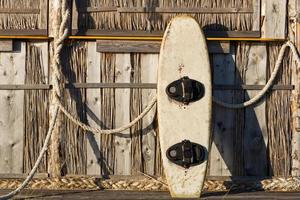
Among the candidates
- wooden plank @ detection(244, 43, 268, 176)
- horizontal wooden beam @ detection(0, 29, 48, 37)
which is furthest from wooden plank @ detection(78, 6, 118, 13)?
wooden plank @ detection(244, 43, 268, 176)

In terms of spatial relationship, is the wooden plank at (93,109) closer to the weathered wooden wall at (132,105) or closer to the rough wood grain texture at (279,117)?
the weathered wooden wall at (132,105)

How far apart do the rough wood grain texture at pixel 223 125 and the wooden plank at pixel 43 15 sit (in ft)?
6.01

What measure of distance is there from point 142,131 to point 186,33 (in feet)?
3.84

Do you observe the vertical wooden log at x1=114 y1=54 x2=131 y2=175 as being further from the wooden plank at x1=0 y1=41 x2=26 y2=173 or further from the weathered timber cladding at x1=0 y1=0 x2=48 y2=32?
the wooden plank at x1=0 y1=41 x2=26 y2=173

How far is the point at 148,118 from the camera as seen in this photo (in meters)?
6.34

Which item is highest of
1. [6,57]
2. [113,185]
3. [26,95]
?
[6,57]

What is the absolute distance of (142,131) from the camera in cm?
634

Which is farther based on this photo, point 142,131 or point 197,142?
point 142,131

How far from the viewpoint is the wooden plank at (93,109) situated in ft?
20.7

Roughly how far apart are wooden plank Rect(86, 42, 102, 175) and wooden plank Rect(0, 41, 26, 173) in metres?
0.71

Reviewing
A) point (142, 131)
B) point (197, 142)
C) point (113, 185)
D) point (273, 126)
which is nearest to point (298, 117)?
point (273, 126)

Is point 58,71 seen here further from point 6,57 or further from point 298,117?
point 298,117

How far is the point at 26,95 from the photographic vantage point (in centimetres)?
632

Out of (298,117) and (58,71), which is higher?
(58,71)
